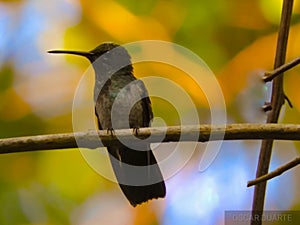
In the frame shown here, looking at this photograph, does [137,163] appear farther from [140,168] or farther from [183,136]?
[183,136]

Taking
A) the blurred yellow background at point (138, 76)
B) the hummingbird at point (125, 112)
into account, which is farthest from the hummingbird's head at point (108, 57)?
the blurred yellow background at point (138, 76)

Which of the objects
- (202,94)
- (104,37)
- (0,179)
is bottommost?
(0,179)

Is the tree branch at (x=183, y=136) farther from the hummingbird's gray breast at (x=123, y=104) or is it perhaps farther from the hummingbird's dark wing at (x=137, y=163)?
the hummingbird's gray breast at (x=123, y=104)

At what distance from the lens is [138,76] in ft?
6.16

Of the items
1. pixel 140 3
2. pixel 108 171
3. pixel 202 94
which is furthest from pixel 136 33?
pixel 108 171

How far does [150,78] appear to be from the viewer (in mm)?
1881

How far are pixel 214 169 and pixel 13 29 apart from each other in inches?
31.9

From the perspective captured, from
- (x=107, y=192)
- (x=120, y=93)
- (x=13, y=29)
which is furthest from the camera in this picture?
(x=13, y=29)

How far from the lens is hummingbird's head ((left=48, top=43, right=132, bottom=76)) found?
172 centimetres

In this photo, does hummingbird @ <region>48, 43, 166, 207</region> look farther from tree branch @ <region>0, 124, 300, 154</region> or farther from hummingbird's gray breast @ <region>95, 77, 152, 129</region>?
tree branch @ <region>0, 124, 300, 154</region>

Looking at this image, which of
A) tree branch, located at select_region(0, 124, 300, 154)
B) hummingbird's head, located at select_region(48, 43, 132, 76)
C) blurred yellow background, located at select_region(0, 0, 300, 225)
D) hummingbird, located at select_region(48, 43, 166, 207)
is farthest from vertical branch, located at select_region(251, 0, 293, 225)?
hummingbird's head, located at select_region(48, 43, 132, 76)

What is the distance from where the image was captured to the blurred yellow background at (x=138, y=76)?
177 centimetres

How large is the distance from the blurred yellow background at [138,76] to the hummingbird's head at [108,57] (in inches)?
4.5

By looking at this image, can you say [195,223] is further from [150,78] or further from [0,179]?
[0,179]
